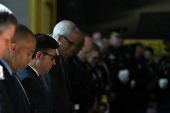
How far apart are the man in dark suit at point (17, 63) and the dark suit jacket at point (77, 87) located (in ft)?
5.29

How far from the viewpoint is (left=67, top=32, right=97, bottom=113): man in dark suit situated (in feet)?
13.4

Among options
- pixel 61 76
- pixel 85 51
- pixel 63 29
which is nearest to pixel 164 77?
pixel 85 51

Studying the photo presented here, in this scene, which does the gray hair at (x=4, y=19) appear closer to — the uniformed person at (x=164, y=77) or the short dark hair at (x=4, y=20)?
the short dark hair at (x=4, y=20)

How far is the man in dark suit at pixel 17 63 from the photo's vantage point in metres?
2.10

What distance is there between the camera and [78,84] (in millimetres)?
4180

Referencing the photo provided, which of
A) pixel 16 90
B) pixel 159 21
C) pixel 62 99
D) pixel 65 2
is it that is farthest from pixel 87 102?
pixel 159 21

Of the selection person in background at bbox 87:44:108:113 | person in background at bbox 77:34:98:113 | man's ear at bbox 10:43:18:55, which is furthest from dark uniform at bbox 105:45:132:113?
man's ear at bbox 10:43:18:55

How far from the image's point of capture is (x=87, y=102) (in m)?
4.43

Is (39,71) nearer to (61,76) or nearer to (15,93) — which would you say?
(61,76)

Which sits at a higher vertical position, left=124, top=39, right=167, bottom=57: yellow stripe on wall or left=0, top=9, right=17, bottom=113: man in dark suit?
left=0, top=9, right=17, bottom=113: man in dark suit

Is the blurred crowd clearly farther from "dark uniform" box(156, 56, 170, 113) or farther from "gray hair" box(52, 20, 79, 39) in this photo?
"dark uniform" box(156, 56, 170, 113)

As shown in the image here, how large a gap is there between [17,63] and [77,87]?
1970mm

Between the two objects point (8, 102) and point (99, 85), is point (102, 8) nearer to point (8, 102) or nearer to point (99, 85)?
point (99, 85)

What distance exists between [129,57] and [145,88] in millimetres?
1968
